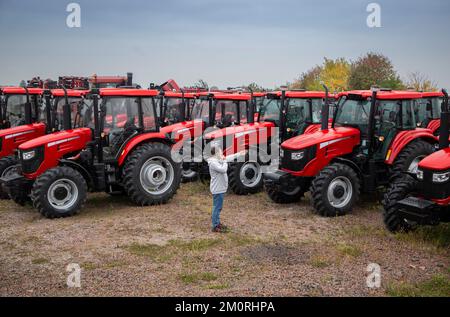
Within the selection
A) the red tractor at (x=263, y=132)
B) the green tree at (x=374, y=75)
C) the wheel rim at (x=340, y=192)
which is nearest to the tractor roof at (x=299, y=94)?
the red tractor at (x=263, y=132)

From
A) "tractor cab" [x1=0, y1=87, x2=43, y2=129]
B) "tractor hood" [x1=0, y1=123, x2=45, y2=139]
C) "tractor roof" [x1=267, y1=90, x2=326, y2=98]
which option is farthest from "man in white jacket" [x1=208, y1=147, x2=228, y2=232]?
"tractor cab" [x1=0, y1=87, x2=43, y2=129]

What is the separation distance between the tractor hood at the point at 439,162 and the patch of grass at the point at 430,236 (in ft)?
3.33

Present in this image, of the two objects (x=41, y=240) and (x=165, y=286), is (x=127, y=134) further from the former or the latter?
(x=165, y=286)

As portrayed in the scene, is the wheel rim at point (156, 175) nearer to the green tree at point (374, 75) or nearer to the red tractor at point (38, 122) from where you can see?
the red tractor at point (38, 122)

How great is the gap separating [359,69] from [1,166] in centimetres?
2453

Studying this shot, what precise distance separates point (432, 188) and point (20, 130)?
838cm

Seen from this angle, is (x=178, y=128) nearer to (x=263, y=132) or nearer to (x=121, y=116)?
(x=263, y=132)

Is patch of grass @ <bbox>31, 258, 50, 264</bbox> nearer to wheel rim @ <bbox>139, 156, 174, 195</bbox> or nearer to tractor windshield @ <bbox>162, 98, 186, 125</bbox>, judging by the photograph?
wheel rim @ <bbox>139, 156, 174, 195</bbox>

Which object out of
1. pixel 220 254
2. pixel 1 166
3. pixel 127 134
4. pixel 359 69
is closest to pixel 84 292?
pixel 220 254

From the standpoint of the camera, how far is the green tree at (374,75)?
93.5 feet

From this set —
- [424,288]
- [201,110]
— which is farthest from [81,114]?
[424,288]

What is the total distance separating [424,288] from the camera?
514 cm

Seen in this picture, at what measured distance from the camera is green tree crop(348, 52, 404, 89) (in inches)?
1121

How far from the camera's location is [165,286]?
523 centimetres
